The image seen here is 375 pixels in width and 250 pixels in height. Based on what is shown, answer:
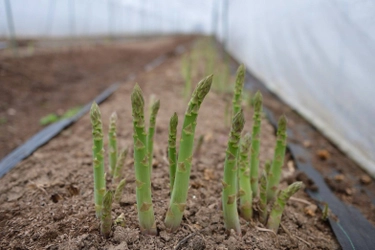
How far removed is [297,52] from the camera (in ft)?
13.9

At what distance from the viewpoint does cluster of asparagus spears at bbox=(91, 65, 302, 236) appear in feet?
3.52

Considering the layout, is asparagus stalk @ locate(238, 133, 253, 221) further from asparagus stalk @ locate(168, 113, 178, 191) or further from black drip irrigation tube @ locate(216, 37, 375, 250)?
black drip irrigation tube @ locate(216, 37, 375, 250)

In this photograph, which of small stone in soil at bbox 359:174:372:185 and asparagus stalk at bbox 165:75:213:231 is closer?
asparagus stalk at bbox 165:75:213:231

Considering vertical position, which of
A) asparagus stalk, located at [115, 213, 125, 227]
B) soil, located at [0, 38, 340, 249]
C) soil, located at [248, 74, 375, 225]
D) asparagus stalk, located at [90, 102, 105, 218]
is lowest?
soil, located at [248, 74, 375, 225]

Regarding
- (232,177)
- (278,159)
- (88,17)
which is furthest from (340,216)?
(88,17)

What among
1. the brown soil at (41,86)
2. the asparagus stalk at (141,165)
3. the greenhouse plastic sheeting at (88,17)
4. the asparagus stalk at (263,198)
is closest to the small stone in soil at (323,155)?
the asparagus stalk at (263,198)

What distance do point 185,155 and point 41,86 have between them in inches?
182

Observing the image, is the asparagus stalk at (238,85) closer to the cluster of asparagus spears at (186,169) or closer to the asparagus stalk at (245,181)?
the cluster of asparagus spears at (186,169)

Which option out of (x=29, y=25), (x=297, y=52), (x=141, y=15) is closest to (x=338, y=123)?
(x=297, y=52)

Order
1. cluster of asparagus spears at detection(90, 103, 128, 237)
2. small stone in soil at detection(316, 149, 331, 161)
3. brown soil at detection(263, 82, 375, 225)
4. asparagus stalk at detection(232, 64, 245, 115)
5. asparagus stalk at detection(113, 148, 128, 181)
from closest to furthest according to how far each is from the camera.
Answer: cluster of asparagus spears at detection(90, 103, 128, 237) < asparagus stalk at detection(232, 64, 245, 115) < asparagus stalk at detection(113, 148, 128, 181) < brown soil at detection(263, 82, 375, 225) < small stone in soil at detection(316, 149, 331, 161)

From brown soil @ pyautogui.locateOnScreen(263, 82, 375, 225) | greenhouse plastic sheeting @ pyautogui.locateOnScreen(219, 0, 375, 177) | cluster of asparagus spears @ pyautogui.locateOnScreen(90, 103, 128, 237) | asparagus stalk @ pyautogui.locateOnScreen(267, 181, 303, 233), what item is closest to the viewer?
cluster of asparagus spears @ pyautogui.locateOnScreen(90, 103, 128, 237)

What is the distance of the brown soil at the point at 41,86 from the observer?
350cm

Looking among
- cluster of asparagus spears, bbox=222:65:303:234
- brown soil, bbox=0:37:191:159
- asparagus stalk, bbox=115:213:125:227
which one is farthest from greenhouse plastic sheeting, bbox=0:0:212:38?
cluster of asparagus spears, bbox=222:65:303:234

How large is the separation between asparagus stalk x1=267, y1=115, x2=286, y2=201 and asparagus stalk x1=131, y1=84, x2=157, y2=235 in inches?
26.6
